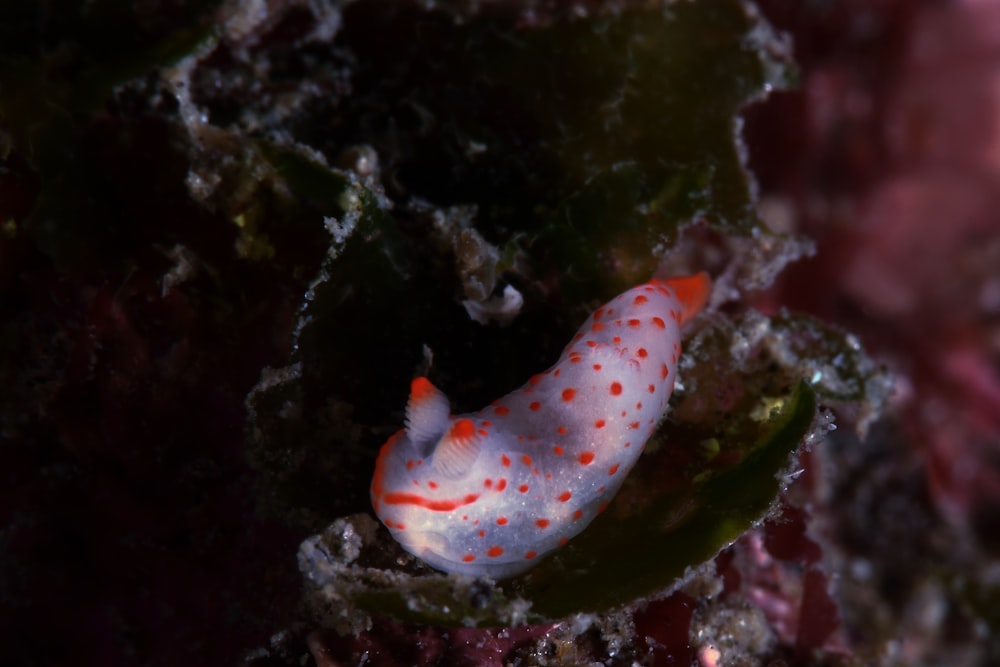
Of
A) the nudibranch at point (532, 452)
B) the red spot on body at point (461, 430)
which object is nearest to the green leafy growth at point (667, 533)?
the nudibranch at point (532, 452)

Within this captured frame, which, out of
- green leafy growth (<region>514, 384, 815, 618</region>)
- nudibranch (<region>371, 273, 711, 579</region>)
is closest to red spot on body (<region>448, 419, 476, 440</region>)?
nudibranch (<region>371, 273, 711, 579</region>)

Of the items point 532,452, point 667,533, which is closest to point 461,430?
point 532,452

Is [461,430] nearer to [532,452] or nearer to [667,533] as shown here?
[532,452]

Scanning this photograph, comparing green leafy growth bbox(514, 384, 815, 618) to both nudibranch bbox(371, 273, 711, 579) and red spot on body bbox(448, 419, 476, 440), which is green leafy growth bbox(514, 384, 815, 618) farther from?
red spot on body bbox(448, 419, 476, 440)

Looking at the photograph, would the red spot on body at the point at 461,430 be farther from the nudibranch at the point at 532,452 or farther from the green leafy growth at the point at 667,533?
the green leafy growth at the point at 667,533

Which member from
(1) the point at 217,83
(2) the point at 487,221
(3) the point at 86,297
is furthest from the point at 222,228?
(2) the point at 487,221

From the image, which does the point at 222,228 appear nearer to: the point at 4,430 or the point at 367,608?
the point at 4,430

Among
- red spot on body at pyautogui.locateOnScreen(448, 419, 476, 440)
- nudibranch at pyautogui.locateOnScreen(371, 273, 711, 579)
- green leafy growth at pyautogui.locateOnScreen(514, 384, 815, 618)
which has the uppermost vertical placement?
red spot on body at pyautogui.locateOnScreen(448, 419, 476, 440)

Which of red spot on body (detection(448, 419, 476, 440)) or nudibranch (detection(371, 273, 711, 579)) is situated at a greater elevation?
red spot on body (detection(448, 419, 476, 440))

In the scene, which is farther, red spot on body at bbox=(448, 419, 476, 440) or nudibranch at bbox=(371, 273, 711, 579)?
nudibranch at bbox=(371, 273, 711, 579)
